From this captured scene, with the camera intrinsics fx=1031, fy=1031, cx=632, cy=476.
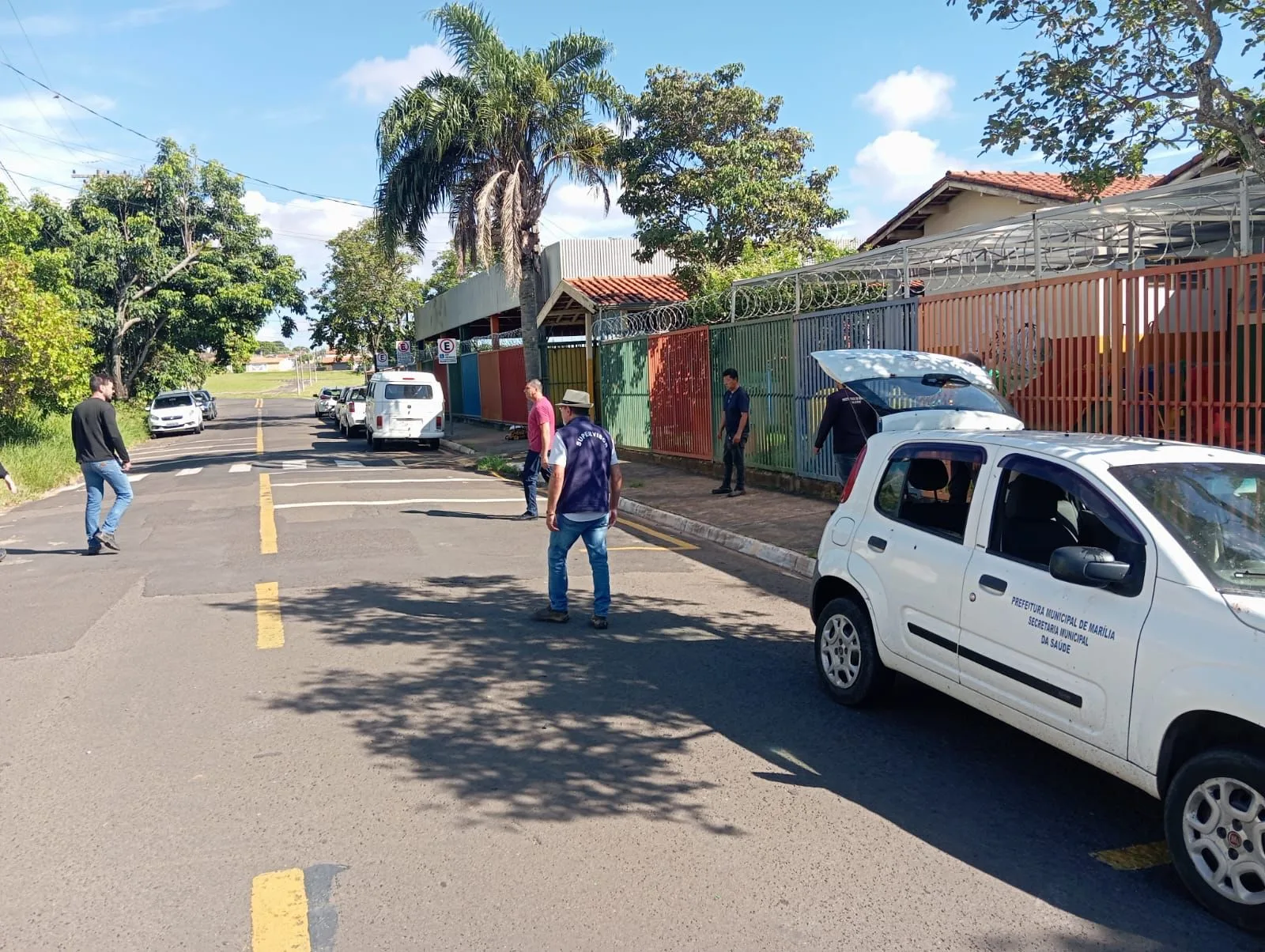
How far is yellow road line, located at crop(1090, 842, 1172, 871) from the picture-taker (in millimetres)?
3910

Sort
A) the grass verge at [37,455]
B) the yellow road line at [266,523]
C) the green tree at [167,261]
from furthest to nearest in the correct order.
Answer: the green tree at [167,261] → the grass verge at [37,455] → the yellow road line at [266,523]

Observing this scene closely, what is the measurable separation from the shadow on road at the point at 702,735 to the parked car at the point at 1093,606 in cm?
34

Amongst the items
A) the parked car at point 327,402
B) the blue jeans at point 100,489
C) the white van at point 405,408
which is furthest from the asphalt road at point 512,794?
the parked car at point 327,402

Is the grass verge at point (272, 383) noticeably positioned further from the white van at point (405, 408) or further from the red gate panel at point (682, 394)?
the red gate panel at point (682, 394)

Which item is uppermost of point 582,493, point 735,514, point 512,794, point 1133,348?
Result: point 1133,348

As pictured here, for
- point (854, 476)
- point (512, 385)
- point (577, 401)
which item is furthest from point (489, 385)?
point (854, 476)

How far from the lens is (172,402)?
125 ft

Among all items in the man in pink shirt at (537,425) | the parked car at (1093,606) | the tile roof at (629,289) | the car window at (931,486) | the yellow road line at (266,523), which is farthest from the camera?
the tile roof at (629,289)

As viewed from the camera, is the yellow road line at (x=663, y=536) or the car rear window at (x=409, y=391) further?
the car rear window at (x=409, y=391)

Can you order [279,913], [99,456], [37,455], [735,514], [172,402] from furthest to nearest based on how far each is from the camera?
[172,402] → [37,455] → [735,514] → [99,456] → [279,913]

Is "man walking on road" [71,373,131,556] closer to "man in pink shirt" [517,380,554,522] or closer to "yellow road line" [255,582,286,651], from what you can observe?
"yellow road line" [255,582,286,651]

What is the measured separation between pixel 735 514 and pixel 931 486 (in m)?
7.55

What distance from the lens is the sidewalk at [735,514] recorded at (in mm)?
10562

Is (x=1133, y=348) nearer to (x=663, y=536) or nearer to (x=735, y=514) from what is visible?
(x=735, y=514)
